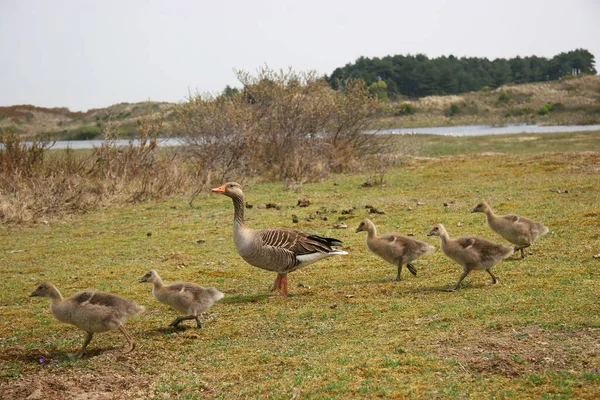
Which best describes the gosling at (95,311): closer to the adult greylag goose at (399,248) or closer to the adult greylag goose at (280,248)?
the adult greylag goose at (280,248)

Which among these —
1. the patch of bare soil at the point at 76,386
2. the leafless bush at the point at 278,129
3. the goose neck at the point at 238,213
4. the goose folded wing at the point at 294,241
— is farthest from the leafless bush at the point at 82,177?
the patch of bare soil at the point at 76,386

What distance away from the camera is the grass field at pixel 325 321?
258 inches

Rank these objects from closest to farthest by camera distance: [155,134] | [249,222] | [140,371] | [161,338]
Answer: [140,371] < [161,338] < [249,222] < [155,134]

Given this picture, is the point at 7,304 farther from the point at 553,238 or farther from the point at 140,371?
the point at 553,238

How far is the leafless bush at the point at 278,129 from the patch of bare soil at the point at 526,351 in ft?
61.1

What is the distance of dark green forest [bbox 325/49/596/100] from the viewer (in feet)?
398

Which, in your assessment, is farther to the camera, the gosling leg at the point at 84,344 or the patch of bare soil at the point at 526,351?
the gosling leg at the point at 84,344

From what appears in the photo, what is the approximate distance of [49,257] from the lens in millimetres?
14992

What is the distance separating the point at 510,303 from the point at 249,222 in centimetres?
1028

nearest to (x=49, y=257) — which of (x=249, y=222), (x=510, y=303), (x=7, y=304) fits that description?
(x=7, y=304)

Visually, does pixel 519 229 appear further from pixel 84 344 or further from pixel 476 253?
pixel 84 344

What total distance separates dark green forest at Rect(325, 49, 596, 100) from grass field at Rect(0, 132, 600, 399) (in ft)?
302

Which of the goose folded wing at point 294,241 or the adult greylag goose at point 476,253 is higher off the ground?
the goose folded wing at point 294,241

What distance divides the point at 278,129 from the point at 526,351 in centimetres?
2422
